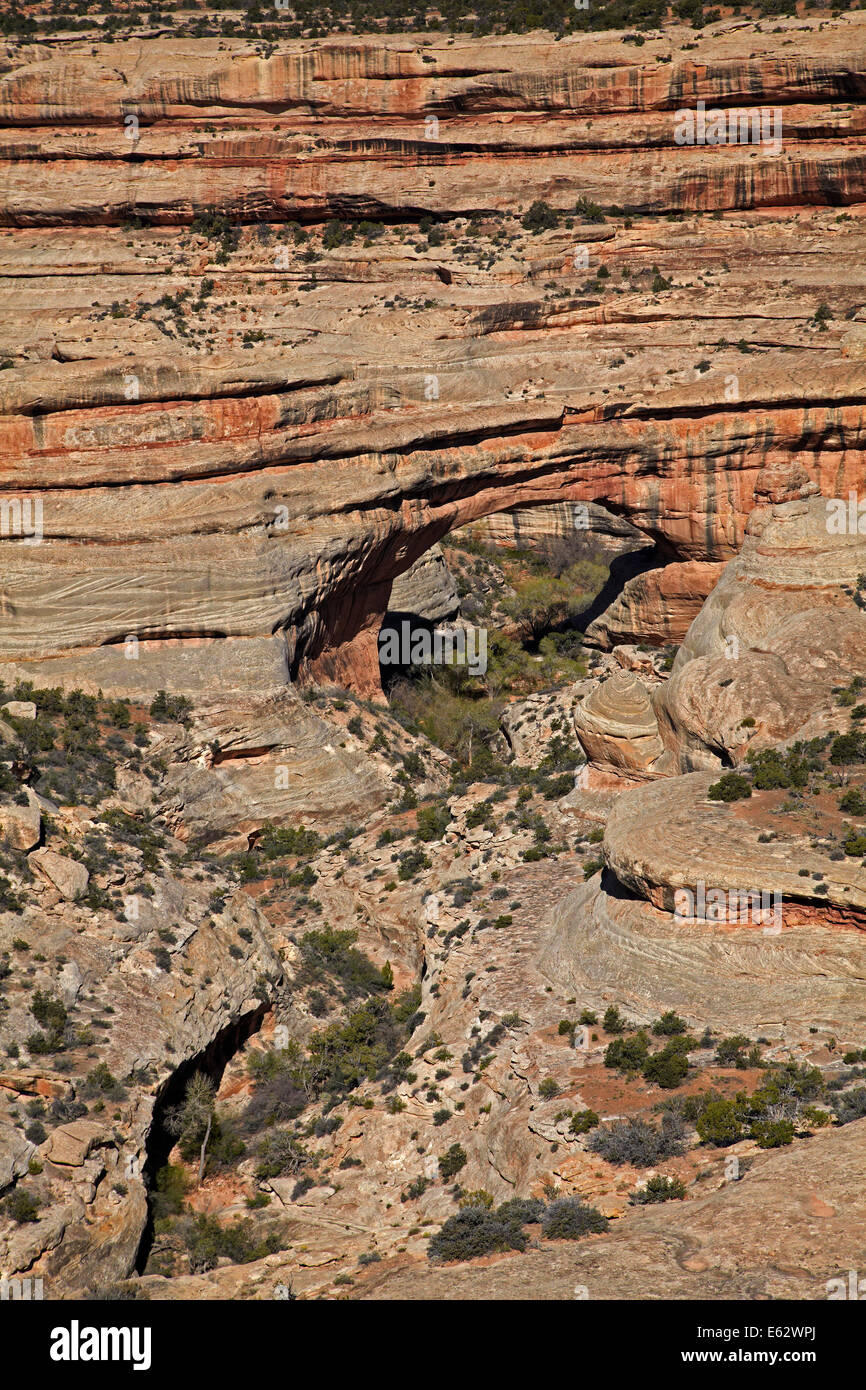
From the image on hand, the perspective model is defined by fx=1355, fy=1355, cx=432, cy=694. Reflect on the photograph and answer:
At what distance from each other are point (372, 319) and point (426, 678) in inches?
616

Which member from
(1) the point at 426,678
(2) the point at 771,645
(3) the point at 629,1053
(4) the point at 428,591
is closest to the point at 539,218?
(4) the point at 428,591

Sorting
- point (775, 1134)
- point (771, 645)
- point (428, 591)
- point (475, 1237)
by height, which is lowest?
point (475, 1237)

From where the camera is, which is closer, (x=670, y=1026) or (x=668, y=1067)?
(x=668, y=1067)

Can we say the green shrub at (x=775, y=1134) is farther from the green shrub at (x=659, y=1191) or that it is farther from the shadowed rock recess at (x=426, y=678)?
the green shrub at (x=659, y=1191)

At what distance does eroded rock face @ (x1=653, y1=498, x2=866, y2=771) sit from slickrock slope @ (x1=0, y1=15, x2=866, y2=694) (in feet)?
10.4

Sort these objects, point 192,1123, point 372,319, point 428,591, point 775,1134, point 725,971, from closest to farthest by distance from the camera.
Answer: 1. point 775,1134
2. point 725,971
3. point 192,1123
4. point 372,319
5. point 428,591

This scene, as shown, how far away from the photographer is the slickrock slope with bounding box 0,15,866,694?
44.2 m

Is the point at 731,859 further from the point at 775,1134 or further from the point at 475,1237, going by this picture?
the point at 475,1237

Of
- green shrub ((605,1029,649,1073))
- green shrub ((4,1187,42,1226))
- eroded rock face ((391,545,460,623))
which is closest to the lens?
green shrub ((4,1187,42,1226))

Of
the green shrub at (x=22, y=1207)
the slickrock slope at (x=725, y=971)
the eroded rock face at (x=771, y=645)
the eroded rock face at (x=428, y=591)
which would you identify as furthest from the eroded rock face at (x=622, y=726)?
the green shrub at (x=22, y=1207)

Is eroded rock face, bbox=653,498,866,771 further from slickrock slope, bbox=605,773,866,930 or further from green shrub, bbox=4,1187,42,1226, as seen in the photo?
green shrub, bbox=4,1187,42,1226

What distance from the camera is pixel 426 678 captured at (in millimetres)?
57375

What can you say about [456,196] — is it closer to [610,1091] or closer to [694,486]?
[694,486]

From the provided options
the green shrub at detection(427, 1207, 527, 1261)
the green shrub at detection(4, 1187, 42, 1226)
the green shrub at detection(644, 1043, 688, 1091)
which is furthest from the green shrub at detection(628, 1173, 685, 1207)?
the green shrub at detection(4, 1187, 42, 1226)
